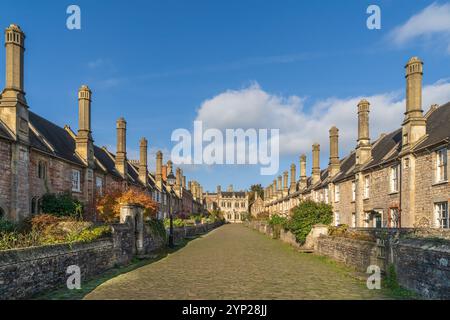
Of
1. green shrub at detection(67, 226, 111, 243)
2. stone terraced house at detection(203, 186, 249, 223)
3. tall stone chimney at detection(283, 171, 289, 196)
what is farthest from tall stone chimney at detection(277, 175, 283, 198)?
stone terraced house at detection(203, 186, 249, 223)

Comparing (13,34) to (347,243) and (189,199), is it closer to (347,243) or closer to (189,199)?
(347,243)

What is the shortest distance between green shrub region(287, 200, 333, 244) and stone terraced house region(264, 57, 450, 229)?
151 inches

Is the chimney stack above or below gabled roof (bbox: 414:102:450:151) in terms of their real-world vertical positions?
below

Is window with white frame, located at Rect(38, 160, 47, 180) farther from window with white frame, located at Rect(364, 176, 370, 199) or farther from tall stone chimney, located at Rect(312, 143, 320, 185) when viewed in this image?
tall stone chimney, located at Rect(312, 143, 320, 185)

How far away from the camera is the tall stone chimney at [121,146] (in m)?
34.2

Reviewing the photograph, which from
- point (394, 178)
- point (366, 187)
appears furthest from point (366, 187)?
point (394, 178)

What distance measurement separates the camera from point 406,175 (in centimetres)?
2094

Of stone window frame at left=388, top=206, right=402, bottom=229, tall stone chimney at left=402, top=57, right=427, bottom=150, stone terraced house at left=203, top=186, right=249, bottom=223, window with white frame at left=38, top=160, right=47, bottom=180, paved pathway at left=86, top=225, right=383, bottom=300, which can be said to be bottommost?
stone terraced house at left=203, top=186, right=249, bottom=223

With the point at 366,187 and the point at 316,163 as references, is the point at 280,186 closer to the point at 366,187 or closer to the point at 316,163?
the point at 316,163

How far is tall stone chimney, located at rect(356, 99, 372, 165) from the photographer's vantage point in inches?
1121

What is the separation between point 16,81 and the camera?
64.0 ft

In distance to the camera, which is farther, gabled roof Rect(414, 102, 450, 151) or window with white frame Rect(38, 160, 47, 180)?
window with white frame Rect(38, 160, 47, 180)
